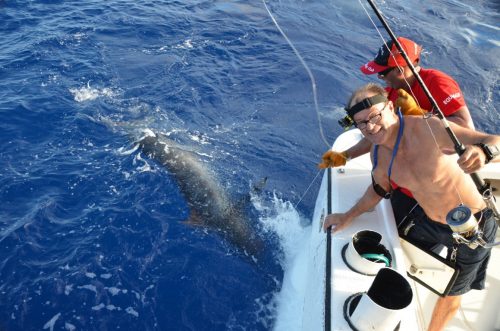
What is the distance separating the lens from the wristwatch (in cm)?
232

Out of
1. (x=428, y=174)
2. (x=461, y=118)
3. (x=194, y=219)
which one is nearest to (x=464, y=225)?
(x=428, y=174)

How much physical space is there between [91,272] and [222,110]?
4.48m

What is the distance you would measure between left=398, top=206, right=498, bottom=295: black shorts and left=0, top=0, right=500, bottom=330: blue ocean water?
194 cm

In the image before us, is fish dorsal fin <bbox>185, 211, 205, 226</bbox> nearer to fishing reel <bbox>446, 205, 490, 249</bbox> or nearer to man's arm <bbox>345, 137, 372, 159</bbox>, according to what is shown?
man's arm <bbox>345, 137, 372, 159</bbox>

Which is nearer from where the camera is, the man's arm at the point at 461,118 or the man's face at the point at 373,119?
the man's face at the point at 373,119

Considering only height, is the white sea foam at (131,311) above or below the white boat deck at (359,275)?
below

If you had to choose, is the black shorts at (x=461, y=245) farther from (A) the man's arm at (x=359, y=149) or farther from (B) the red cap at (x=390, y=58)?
(B) the red cap at (x=390, y=58)

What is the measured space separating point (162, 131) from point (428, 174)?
544 centimetres

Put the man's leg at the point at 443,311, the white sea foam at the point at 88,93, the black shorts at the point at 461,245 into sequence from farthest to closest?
the white sea foam at the point at 88,93 → the man's leg at the point at 443,311 → the black shorts at the point at 461,245

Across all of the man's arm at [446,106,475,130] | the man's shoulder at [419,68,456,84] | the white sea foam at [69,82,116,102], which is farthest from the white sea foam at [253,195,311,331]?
the white sea foam at [69,82,116,102]

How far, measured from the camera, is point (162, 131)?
7441mm

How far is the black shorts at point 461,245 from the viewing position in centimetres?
310

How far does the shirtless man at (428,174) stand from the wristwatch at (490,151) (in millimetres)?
62

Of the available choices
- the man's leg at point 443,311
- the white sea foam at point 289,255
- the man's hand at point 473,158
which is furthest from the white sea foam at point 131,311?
the man's hand at point 473,158
